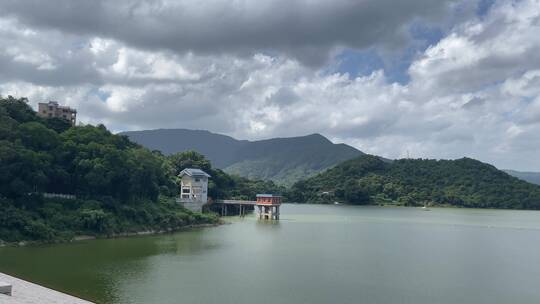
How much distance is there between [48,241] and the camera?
40594 millimetres

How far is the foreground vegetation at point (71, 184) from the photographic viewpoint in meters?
41.2

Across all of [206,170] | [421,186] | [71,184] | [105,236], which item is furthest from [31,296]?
[421,186]

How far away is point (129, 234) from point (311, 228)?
24.5m

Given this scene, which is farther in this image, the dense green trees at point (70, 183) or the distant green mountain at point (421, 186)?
the distant green mountain at point (421, 186)

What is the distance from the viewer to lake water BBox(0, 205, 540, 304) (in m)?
25.4

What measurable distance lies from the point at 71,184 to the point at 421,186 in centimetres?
12462

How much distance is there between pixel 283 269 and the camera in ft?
107

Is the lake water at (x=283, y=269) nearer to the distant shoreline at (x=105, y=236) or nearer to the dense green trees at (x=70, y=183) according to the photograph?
the distant shoreline at (x=105, y=236)

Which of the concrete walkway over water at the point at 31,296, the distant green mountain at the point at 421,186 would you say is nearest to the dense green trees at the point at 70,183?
the concrete walkway over water at the point at 31,296

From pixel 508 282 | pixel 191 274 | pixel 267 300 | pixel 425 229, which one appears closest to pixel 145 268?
pixel 191 274

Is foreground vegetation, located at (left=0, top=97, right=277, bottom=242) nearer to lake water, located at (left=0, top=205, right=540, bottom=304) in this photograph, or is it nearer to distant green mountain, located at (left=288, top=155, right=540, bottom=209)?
lake water, located at (left=0, top=205, right=540, bottom=304)

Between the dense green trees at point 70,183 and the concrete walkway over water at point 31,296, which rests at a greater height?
the dense green trees at point 70,183

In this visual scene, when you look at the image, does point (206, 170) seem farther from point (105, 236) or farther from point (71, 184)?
point (105, 236)

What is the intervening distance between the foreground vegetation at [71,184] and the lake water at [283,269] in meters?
2.99
